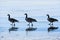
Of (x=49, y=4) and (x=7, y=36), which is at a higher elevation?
(x=49, y=4)

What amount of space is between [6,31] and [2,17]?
93.2 inches

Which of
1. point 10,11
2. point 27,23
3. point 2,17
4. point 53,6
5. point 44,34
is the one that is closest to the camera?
point 44,34

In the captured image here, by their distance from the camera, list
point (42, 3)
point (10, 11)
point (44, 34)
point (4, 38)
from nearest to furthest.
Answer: point (4, 38)
point (44, 34)
point (10, 11)
point (42, 3)

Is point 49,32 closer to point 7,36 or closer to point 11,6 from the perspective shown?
point 7,36

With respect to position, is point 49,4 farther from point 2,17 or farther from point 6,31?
point 6,31

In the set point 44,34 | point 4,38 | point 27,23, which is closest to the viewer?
point 4,38

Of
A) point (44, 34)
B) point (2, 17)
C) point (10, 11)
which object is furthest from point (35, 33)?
point (10, 11)

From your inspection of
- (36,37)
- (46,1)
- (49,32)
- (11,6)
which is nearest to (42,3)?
(46,1)

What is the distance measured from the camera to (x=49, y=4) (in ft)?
35.9

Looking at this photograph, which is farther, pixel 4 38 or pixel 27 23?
pixel 27 23

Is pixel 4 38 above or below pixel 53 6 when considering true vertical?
below

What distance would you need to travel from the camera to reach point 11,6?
35.5ft

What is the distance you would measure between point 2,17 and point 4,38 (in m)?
3.30

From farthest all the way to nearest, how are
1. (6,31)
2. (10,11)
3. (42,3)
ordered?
(42,3) → (10,11) → (6,31)
